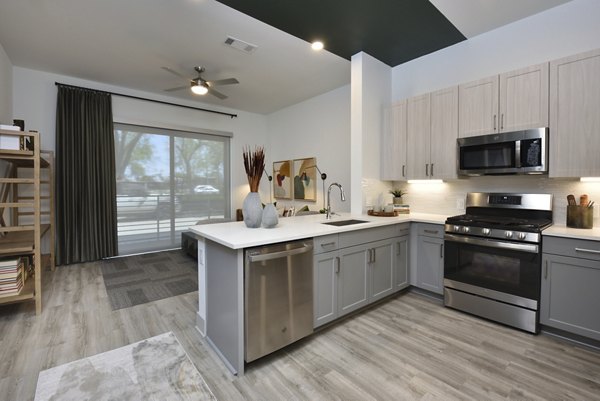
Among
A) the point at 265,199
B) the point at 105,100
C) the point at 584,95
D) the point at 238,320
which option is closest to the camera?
the point at 238,320

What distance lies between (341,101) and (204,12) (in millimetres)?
2666

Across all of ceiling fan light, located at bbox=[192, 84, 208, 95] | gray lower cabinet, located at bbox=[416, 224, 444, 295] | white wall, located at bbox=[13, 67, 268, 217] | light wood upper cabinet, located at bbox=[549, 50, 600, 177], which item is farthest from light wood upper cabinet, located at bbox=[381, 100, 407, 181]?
white wall, located at bbox=[13, 67, 268, 217]

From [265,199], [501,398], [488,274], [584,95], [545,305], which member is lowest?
[501,398]

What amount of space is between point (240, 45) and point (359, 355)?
137 inches

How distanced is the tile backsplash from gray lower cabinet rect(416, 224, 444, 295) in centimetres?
56

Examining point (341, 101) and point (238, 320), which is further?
point (341, 101)

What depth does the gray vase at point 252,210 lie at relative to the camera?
2.21 m

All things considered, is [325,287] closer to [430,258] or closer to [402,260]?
[402,260]

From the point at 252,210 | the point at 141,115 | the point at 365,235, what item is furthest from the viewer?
the point at 141,115

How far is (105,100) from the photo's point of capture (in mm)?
4500

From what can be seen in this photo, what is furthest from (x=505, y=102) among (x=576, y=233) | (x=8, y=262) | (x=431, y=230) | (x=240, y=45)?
(x=8, y=262)

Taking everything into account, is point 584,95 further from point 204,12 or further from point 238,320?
point 204,12

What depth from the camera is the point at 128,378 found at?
5.90 feet

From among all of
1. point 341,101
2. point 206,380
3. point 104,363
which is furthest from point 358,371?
point 341,101
